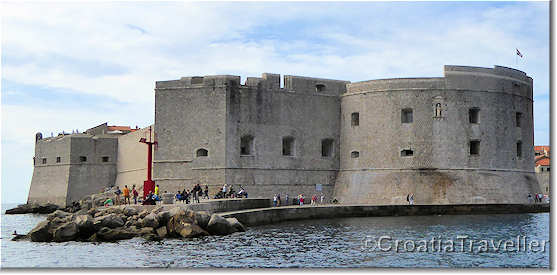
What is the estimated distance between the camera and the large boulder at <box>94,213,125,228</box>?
1688 cm

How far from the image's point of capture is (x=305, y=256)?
555 inches

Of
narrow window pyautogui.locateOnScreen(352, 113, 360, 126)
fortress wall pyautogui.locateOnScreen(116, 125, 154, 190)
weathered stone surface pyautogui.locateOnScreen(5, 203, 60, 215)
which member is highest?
narrow window pyautogui.locateOnScreen(352, 113, 360, 126)

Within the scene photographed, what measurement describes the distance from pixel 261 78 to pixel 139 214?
1113 centimetres

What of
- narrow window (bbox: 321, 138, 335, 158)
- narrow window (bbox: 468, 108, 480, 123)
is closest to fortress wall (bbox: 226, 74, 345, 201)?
narrow window (bbox: 321, 138, 335, 158)

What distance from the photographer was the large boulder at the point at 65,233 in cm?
1634

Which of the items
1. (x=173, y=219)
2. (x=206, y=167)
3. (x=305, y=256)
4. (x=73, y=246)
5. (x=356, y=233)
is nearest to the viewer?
(x=305, y=256)

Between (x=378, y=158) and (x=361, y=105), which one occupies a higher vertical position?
(x=361, y=105)

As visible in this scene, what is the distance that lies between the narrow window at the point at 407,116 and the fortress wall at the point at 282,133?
3003 mm

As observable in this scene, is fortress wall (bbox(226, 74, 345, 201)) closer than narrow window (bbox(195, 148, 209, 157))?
No

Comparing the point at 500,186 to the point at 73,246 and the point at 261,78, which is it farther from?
the point at 73,246

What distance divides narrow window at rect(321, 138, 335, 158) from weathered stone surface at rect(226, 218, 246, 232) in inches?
445

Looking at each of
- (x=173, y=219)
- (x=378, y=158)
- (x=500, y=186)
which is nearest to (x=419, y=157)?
(x=378, y=158)

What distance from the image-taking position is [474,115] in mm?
28062

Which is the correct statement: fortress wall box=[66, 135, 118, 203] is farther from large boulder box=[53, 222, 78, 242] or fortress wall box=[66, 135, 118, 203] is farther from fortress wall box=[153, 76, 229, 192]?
large boulder box=[53, 222, 78, 242]
